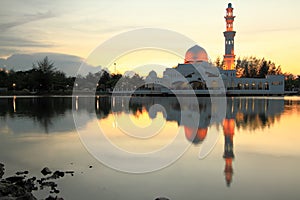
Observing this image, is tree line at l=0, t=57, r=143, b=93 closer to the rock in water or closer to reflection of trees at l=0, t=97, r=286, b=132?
reflection of trees at l=0, t=97, r=286, b=132

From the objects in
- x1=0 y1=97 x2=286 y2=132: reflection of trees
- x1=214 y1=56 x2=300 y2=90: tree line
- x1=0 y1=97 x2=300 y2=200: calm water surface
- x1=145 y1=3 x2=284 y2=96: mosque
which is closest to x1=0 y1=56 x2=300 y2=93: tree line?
x1=214 y1=56 x2=300 y2=90: tree line

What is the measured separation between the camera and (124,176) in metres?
9.41

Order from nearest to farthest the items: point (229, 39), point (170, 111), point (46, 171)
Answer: point (46, 171) → point (170, 111) → point (229, 39)

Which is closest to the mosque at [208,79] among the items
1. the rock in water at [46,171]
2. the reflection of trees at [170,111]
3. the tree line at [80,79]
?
the tree line at [80,79]

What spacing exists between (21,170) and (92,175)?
235cm

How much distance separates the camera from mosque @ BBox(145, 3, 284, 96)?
230 ft

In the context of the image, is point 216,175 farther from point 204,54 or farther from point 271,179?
point 204,54

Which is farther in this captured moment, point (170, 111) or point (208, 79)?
point (208, 79)

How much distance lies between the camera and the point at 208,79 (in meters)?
69.8

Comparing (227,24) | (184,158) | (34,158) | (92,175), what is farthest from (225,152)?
(227,24)

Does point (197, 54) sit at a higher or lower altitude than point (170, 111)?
higher

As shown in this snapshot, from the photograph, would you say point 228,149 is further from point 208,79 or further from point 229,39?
point 229,39

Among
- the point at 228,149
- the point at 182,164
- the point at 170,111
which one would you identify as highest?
the point at 170,111

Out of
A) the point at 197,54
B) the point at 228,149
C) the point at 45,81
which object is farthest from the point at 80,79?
the point at 228,149
